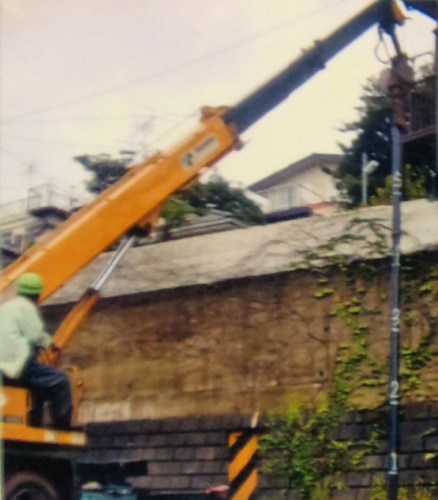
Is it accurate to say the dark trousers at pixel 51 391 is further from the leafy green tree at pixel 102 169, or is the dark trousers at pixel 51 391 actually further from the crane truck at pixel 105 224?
the leafy green tree at pixel 102 169

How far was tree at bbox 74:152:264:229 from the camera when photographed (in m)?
20.7

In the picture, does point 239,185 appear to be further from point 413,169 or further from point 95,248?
point 95,248

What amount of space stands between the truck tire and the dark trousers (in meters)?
0.38

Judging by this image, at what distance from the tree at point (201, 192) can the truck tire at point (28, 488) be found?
1002 cm

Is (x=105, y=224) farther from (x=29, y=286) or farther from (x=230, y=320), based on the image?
(x=230, y=320)

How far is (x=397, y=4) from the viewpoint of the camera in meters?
11.8

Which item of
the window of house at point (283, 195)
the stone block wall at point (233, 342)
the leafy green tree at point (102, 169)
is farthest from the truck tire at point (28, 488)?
the window of house at point (283, 195)

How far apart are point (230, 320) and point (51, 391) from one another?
14.6ft

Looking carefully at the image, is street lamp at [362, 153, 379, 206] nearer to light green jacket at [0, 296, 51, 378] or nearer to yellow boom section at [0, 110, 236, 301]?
yellow boom section at [0, 110, 236, 301]

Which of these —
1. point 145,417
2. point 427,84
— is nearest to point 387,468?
point 145,417

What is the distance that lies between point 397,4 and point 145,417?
5098 millimetres

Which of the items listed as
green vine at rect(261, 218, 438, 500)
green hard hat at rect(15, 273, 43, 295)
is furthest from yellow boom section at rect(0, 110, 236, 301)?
green vine at rect(261, 218, 438, 500)

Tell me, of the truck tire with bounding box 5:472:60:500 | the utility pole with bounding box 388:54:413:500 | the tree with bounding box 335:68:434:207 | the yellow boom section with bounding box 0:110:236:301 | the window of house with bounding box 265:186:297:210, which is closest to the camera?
the truck tire with bounding box 5:472:60:500

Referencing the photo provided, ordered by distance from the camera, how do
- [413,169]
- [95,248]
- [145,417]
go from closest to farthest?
[95,248], [145,417], [413,169]
